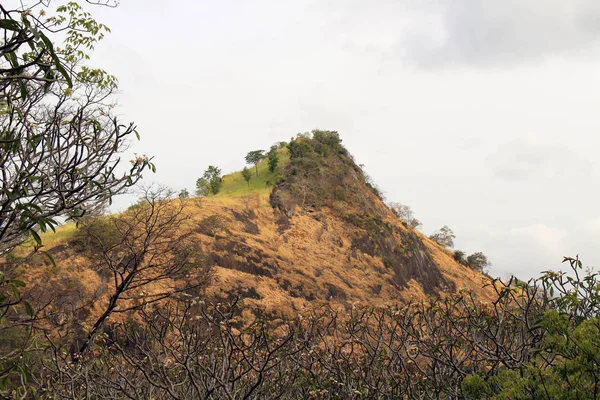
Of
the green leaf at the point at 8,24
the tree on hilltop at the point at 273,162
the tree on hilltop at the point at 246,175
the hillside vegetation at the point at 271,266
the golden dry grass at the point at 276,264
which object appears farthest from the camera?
the tree on hilltop at the point at 273,162

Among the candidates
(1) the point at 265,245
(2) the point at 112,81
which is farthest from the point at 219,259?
(2) the point at 112,81

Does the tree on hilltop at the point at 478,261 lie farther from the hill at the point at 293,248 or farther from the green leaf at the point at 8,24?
the green leaf at the point at 8,24

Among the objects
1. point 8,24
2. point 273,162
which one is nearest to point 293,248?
point 273,162

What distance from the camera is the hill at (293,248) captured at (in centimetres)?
2833

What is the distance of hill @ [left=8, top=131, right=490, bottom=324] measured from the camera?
28328mm

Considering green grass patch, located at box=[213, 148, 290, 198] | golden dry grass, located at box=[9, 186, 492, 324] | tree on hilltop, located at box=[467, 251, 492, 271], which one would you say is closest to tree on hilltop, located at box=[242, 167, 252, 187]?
green grass patch, located at box=[213, 148, 290, 198]

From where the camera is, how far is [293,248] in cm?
3869

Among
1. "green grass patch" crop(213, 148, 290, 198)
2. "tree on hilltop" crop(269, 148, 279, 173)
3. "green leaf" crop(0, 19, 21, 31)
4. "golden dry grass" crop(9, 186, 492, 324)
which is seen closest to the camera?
"green leaf" crop(0, 19, 21, 31)

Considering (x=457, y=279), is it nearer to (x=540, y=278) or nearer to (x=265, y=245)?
(x=265, y=245)

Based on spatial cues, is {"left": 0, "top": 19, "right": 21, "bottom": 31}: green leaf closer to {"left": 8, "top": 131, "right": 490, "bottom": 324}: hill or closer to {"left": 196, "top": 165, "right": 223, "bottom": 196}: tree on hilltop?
{"left": 8, "top": 131, "right": 490, "bottom": 324}: hill

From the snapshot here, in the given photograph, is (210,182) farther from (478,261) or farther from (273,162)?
(478,261)

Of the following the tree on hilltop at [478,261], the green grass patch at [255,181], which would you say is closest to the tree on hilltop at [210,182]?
the green grass patch at [255,181]

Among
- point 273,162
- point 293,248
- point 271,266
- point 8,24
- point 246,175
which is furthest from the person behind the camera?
point 273,162

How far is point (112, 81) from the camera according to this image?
32.8ft
